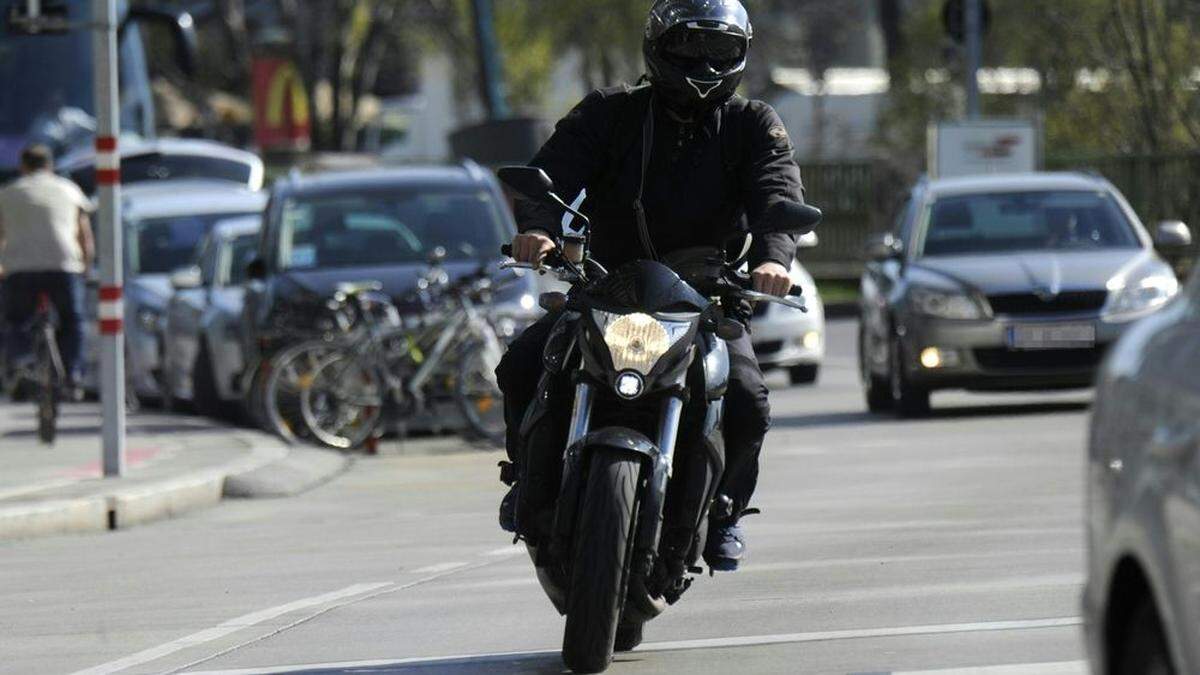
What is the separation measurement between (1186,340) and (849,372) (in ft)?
69.8

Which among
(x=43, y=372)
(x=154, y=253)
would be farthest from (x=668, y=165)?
(x=154, y=253)

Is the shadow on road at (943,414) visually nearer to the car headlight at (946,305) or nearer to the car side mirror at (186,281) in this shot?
the car headlight at (946,305)

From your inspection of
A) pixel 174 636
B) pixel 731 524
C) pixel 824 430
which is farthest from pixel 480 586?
pixel 824 430

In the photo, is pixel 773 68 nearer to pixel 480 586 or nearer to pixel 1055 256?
pixel 1055 256

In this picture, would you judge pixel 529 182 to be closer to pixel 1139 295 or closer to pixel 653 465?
pixel 653 465

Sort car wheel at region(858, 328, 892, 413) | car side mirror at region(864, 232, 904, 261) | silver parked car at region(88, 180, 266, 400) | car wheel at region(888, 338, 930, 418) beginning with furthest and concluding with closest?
silver parked car at region(88, 180, 266, 400)
car side mirror at region(864, 232, 904, 261)
car wheel at region(858, 328, 892, 413)
car wheel at region(888, 338, 930, 418)

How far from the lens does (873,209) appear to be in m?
43.2

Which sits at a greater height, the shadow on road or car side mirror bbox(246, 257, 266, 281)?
car side mirror bbox(246, 257, 266, 281)

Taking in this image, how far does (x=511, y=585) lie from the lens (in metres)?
10.2

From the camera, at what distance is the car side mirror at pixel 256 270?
19.1 metres

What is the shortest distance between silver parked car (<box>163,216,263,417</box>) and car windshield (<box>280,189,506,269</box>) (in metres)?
1.07

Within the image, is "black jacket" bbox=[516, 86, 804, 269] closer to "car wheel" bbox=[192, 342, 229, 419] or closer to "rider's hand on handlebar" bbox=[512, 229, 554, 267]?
"rider's hand on handlebar" bbox=[512, 229, 554, 267]

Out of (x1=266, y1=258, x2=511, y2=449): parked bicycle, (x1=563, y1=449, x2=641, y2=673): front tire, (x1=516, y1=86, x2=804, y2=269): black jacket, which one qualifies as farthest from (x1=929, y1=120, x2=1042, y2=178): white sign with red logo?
(x1=563, y1=449, x2=641, y2=673): front tire

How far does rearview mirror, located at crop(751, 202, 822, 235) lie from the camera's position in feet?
24.8
